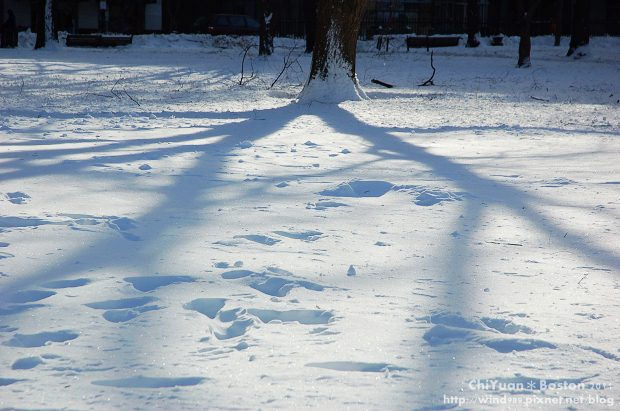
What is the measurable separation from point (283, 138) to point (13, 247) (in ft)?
13.7

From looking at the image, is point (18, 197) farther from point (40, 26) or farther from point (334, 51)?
point (40, 26)

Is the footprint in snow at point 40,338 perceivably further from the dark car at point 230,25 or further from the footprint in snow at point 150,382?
the dark car at point 230,25

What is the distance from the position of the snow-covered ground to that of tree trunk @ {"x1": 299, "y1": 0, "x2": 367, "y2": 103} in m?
3.22

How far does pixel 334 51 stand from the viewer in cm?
1084

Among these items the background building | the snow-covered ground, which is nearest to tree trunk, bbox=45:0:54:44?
the background building

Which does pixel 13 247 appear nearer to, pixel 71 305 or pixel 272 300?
pixel 71 305

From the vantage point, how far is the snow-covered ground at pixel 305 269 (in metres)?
2.18

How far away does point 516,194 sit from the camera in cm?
484

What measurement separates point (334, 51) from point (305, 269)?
8.04 meters

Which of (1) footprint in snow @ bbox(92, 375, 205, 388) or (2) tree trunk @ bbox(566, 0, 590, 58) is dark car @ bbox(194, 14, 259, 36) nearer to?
(2) tree trunk @ bbox(566, 0, 590, 58)

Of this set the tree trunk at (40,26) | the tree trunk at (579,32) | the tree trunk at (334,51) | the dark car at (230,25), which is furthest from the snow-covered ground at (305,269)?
the dark car at (230,25)

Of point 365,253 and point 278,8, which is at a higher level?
point 278,8

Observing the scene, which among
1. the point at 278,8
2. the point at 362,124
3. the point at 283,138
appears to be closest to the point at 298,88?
the point at 362,124

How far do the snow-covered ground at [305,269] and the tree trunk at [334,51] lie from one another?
10.6 ft
